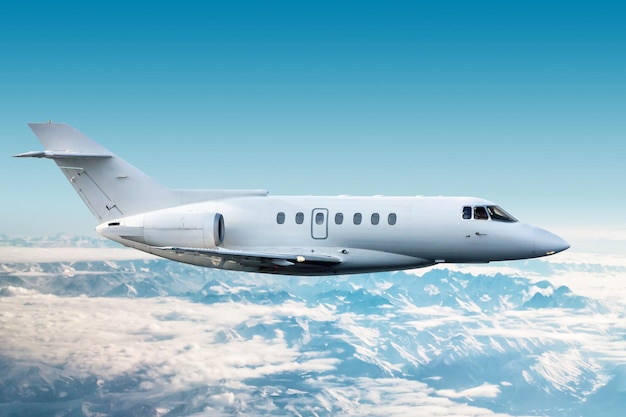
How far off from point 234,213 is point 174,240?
89.1 inches

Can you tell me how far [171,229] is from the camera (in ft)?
86.9

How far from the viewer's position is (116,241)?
27.5 m

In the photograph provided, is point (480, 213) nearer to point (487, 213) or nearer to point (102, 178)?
point (487, 213)

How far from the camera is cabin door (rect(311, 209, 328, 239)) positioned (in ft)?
84.7

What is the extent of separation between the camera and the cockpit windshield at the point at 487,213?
25.4 m

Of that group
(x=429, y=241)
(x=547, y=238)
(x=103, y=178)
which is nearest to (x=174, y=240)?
(x=103, y=178)

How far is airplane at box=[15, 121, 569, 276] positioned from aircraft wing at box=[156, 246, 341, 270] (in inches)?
1.3

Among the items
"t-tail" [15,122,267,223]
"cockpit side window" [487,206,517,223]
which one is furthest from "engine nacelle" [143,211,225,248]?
"cockpit side window" [487,206,517,223]

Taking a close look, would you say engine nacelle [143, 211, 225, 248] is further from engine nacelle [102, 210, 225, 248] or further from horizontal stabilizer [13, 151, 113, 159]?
horizontal stabilizer [13, 151, 113, 159]

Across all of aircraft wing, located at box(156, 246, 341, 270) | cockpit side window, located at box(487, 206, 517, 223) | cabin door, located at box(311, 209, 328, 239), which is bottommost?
aircraft wing, located at box(156, 246, 341, 270)

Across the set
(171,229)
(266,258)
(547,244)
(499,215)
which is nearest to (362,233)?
(266,258)

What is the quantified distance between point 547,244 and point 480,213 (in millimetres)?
→ 2393

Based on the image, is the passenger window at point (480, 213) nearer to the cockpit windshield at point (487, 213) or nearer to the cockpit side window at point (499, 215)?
the cockpit windshield at point (487, 213)

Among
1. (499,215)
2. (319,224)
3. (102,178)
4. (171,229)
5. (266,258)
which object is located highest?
(102,178)
